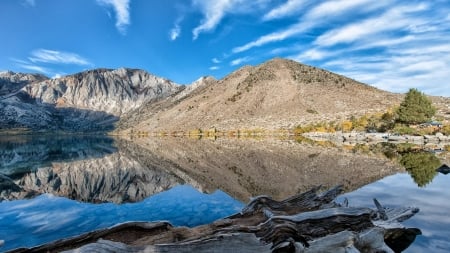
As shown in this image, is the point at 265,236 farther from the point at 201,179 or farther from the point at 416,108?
the point at 416,108

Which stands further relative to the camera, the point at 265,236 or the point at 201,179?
the point at 201,179

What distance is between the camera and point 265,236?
10.2 metres

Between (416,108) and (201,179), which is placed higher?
(416,108)

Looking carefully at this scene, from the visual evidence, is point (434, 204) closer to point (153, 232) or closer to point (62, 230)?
point (153, 232)

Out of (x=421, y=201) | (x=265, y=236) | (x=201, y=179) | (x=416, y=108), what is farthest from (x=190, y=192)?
(x=416, y=108)

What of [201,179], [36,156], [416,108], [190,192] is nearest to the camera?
[190,192]

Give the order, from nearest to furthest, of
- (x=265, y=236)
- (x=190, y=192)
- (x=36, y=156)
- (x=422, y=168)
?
(x=265, y=236), (x=190, y=192), (x=422, y=168), (x=36, y=156)

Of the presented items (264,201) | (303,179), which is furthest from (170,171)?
(264,201)

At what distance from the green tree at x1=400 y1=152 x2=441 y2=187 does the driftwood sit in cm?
1670

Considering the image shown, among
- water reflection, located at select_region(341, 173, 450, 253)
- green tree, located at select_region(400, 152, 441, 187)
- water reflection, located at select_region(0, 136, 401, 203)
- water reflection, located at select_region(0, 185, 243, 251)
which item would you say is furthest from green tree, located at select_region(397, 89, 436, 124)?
water reflection, located at select_region(0, 185, 243, 251)

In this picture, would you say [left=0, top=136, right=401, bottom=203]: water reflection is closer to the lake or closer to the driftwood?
the lake

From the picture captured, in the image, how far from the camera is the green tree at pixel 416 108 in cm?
8575

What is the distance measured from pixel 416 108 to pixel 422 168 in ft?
197

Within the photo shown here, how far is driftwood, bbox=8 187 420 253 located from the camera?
9109 millimetres
